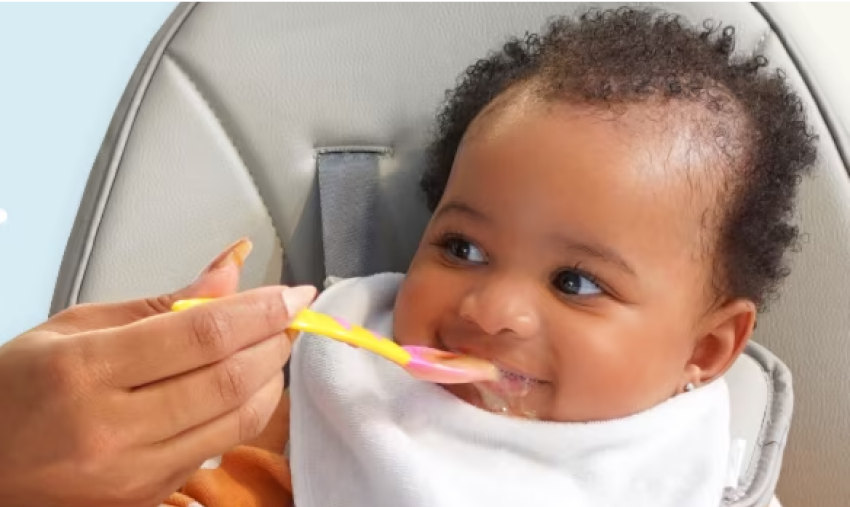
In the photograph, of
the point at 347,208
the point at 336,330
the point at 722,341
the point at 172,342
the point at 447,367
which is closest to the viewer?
the point at 172,342

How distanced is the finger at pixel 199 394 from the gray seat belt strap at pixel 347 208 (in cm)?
43

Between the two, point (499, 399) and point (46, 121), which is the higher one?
point (46, 121)

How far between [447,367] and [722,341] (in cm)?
31

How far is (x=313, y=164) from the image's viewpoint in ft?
3.49

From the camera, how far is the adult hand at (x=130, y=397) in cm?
58

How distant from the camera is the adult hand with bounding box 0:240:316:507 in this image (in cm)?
58

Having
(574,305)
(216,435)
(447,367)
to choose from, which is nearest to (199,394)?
(216,435)

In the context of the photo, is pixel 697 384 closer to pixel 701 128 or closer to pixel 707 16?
pixel 701 128

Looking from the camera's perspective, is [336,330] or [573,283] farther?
[573,283]

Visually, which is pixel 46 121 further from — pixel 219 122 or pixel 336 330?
pixel 336 330

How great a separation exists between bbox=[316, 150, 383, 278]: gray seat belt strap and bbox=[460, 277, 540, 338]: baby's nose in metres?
0.26

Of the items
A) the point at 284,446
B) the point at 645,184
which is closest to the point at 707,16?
the point at 645,184

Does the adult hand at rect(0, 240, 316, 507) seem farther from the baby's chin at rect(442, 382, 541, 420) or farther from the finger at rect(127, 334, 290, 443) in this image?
the baby's chin at rect(442, 382, 541, 420)

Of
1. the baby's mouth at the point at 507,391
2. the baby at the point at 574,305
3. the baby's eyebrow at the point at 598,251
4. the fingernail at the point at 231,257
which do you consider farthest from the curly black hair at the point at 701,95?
the fingernail at the point at 231,257
